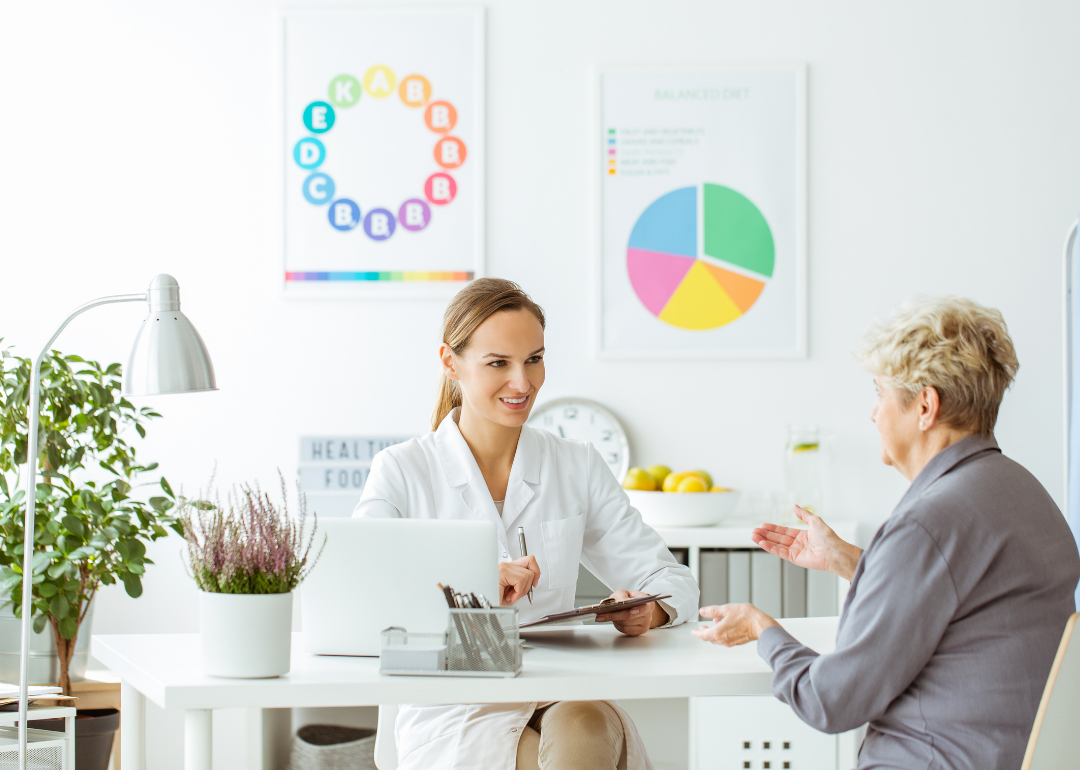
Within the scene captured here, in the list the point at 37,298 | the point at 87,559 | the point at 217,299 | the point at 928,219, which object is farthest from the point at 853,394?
the point at 37,298

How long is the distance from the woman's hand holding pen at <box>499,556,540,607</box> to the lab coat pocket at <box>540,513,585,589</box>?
0.34m

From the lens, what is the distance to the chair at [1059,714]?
1121 mm

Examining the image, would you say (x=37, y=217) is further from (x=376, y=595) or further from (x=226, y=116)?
(x=376, y=595)

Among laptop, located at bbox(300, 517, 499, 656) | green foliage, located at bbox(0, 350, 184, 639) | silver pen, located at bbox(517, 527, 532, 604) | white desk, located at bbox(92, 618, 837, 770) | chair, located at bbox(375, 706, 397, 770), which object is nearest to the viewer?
white desk, located at bbox(92, 618, 837, 770)

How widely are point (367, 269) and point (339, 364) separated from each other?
31 cm

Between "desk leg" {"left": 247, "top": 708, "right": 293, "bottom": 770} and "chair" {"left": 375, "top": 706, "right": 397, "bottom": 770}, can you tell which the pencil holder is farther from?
"desk leg" {"left": 247, "top": 708, "right": 293, "bottom": 770}

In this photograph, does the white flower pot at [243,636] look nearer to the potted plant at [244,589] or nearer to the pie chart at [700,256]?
the potted plant at [244,589]

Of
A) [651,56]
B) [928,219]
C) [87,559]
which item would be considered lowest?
[87,559]

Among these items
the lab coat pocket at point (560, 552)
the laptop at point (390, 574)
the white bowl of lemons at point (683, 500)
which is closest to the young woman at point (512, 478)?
the lab coat pocket at point (560, 552)

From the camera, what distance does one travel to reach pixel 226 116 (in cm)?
310

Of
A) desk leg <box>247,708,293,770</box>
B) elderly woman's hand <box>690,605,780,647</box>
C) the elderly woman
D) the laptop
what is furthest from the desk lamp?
desk leg <box>247,708,293,770</box>

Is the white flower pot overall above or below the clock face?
below

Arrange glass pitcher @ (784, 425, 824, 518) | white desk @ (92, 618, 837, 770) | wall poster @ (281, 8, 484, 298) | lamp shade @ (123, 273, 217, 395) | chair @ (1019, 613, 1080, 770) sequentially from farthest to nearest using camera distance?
wall poster @ (281, 8, 484, 298) < glass pitcher @ (784, 425, 824, 518) < lamp shade @ (123, 273, 217, 395) < white desk @ (92, 618, 837, 770) < chair @ (1019, 613, 1080, 770)

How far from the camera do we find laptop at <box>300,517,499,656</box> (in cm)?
138
